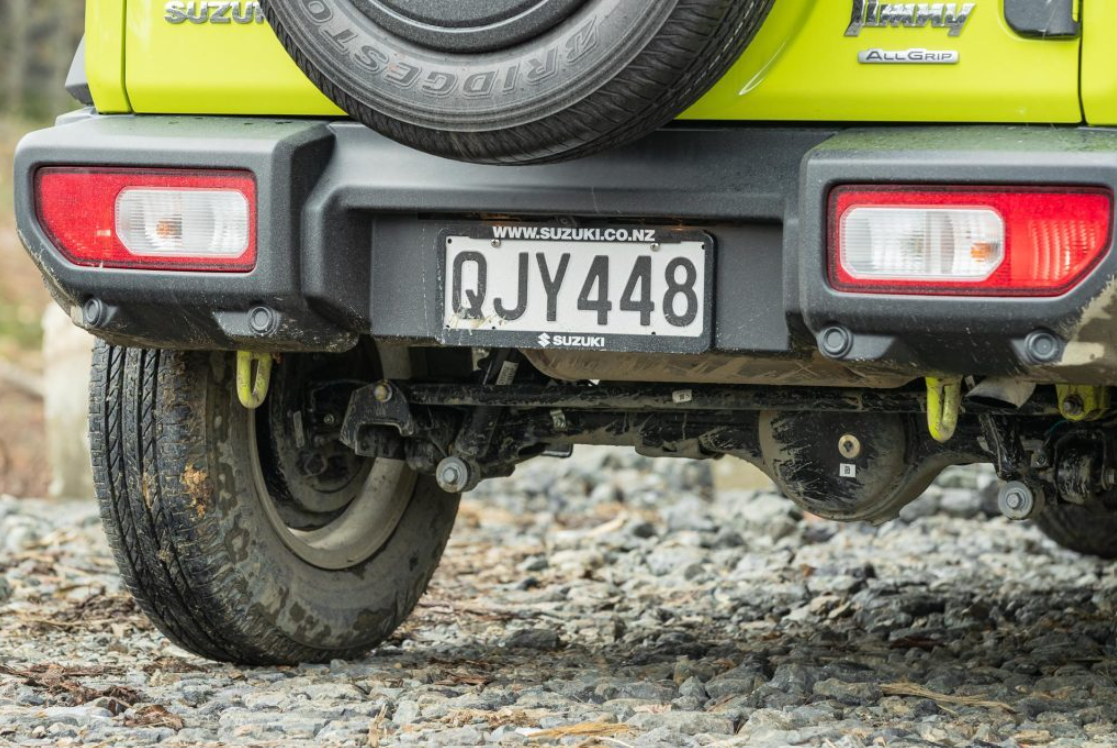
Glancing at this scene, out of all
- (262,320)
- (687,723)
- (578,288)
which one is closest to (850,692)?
(687,723)

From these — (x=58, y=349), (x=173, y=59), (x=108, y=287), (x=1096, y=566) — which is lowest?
(x=1096, y=566)

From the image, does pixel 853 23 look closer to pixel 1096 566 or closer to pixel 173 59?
pixel 173 59

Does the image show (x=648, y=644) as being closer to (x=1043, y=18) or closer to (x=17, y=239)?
(x=1043, y=18)

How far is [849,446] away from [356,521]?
3.76 feet

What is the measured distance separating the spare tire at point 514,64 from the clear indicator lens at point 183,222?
0.29 m

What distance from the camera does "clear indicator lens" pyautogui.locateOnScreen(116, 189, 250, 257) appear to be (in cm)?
280

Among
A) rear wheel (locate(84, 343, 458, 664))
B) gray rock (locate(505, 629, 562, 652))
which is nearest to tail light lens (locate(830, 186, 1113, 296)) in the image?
rear wheel (locate(84, 343, 458, 664))

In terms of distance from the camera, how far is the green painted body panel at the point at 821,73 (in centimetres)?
255

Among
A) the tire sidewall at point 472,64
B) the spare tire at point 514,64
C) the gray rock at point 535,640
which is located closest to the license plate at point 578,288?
the spare tire at point 514,64

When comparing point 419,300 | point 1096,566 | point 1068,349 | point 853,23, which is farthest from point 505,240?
point 1096,566

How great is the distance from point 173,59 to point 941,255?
4.61 feet

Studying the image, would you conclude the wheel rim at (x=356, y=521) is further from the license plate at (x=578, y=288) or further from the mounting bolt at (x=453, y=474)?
the license plate at (x=578, y=288)

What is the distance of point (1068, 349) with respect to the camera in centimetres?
247

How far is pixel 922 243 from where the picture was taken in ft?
8.25
